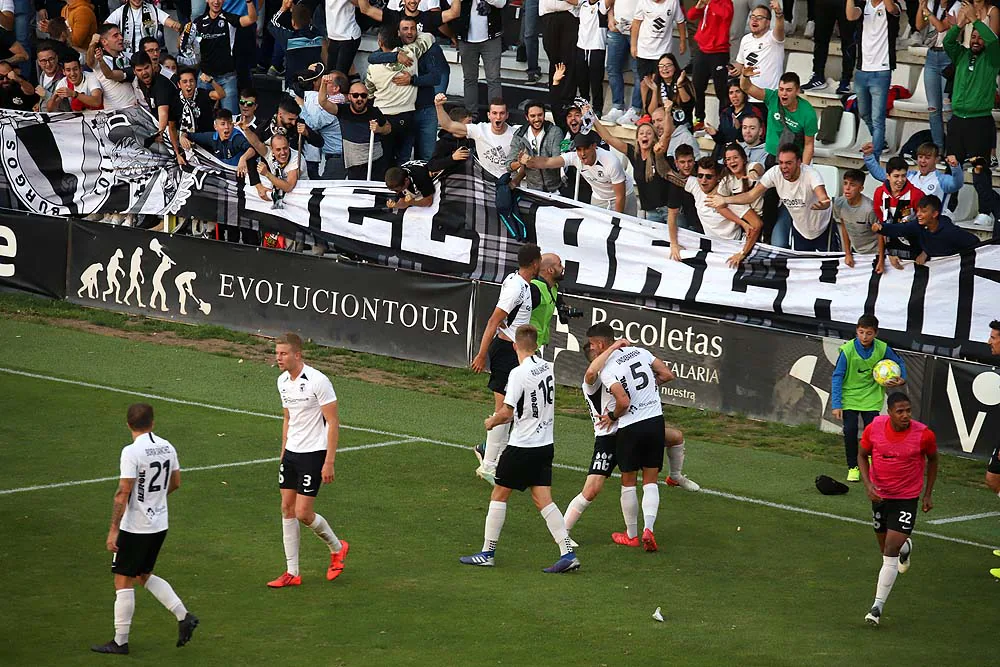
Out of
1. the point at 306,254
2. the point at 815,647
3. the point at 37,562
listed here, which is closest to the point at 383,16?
the point at 306,254

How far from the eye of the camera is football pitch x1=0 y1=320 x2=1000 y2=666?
10.2 metres

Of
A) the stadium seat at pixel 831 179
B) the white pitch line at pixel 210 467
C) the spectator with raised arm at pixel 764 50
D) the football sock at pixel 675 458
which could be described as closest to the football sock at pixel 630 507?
the football sock at pixel 675 458

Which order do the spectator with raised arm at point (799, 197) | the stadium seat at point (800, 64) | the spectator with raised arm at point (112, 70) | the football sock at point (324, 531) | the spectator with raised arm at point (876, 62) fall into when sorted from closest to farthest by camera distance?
1. the football sock at point (324, 531)
2. the spectator with raised arm at point (799, 197)
3. the spectator with raised arm at point (876, 62)
4. the spectator with raised arm at point (112, 70)
5. the stadium seat at point (800, 64)

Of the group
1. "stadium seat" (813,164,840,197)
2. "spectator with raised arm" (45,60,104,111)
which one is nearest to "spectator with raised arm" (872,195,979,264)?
"stadium seat" (813,164,840,197)

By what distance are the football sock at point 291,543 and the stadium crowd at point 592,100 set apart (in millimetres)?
8545

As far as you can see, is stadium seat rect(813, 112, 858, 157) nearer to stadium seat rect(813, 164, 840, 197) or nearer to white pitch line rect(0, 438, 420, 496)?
stadium seat rect(813, 164, 840, 197)

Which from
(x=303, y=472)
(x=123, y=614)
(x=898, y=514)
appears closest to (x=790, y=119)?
(x=898, y=514)

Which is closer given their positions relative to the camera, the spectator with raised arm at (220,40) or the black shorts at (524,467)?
the black shorts at (524,467)

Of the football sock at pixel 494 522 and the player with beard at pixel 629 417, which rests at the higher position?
the player with beard at pixel 629 417

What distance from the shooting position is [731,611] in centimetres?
1123

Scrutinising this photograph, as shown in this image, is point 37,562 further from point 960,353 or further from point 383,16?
point 383,16

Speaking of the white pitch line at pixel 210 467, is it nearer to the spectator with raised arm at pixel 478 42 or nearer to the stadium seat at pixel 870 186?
the spectator with raised arm at pixel 478 42

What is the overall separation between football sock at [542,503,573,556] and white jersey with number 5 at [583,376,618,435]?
1.07 meters

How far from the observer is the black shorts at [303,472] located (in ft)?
36.4
